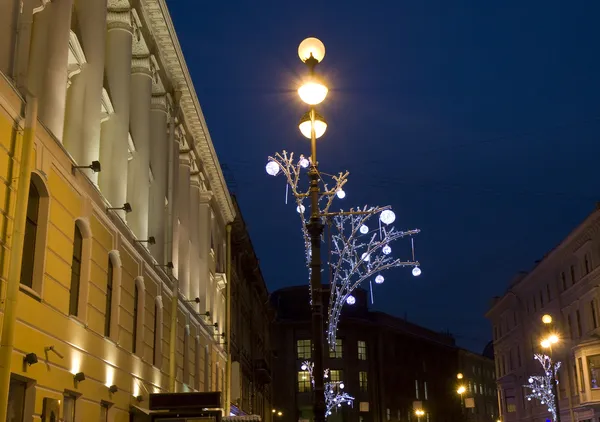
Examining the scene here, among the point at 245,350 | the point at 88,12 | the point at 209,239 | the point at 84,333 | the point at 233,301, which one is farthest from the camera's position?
the point at 245,350

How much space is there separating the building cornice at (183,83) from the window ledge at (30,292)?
11395mm

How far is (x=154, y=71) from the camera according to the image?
79.3 ft

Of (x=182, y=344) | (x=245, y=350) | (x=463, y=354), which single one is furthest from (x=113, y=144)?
(x=463, y=354)

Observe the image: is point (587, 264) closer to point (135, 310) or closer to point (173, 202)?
point (173, 202)

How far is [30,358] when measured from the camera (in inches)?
479

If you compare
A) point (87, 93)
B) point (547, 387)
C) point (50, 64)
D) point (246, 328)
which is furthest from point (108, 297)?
point (547, 387)

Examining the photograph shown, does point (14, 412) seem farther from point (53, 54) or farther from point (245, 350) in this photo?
point (245, 350)

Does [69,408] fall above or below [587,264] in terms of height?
below

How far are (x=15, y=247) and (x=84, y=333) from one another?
4321mm

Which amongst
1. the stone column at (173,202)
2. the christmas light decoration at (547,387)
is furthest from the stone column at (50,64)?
the christmas light decoration at (547,387)

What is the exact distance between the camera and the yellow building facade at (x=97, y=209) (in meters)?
12.6

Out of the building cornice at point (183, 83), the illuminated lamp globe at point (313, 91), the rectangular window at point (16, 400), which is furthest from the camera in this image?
the building cornice at point (183, 83)

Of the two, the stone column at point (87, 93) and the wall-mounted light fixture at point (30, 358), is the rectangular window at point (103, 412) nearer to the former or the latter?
the wall-mounted light fixture at point (30, 358)

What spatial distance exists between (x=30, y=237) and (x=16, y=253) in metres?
1.55
